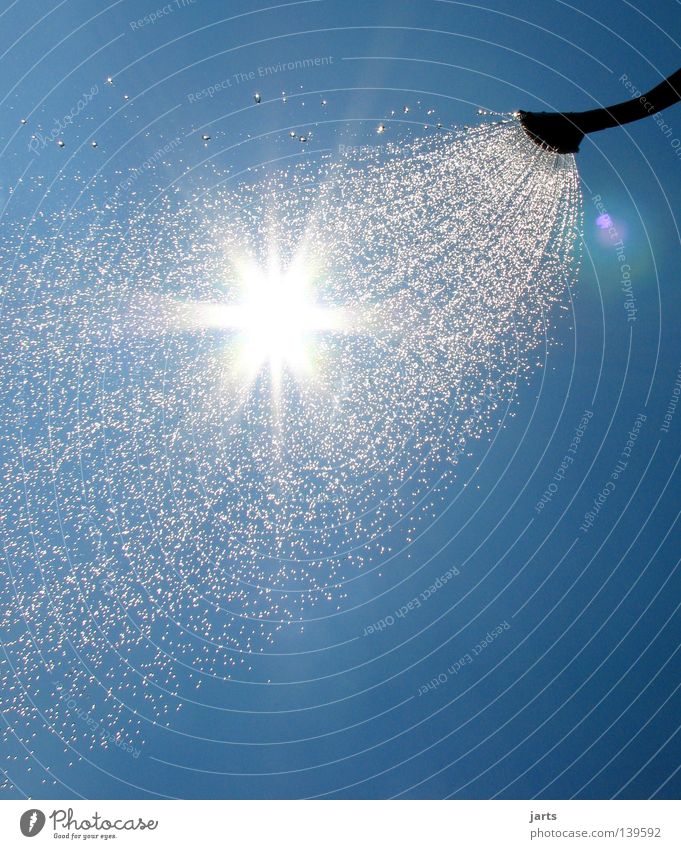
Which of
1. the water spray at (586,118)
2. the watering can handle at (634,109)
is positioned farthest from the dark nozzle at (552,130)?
the watering can handle at (634,109)

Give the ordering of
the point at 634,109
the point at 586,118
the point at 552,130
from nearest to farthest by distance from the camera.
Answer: the point at 586,118 → the point at 552,130 → the point at 634,109

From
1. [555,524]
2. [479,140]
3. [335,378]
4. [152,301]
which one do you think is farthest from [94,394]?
[555,524]

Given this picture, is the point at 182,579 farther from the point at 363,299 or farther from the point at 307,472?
the point at 363,299

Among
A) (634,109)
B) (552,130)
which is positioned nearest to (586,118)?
(552,130)

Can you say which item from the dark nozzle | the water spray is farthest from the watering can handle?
Result: the dark nozzle

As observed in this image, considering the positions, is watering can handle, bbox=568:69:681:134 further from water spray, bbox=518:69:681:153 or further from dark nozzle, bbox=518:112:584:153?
dark nozzle, bbox=518:112:584:153

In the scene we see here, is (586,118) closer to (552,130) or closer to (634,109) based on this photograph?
(552,130)

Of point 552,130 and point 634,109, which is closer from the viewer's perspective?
point 552,130

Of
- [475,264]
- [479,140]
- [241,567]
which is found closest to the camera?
[479,140]

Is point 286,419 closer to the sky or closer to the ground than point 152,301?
closer to the ground
